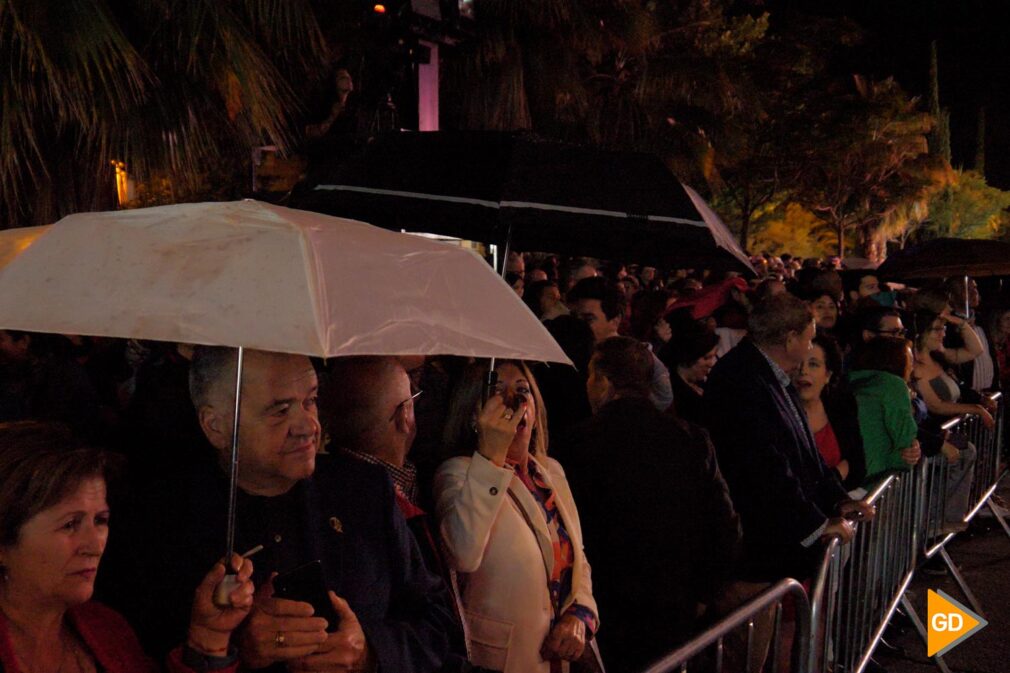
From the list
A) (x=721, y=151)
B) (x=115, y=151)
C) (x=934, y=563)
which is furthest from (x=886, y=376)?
(x=721, y=151)

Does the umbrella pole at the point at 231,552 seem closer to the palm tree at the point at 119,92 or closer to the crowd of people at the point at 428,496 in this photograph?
the crowd of people at the point at 428,496

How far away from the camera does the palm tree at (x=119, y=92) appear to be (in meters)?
5.21

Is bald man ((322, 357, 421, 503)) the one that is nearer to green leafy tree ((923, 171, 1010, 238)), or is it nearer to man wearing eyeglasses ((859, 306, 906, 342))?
man wearing eyeglasses ((859, 306, 906, 342))

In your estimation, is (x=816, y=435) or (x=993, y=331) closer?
(x=816, y=435)

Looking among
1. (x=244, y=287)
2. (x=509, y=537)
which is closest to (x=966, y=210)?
(x=509, y=537)

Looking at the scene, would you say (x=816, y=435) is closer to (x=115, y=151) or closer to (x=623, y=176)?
(x=623, y=176)

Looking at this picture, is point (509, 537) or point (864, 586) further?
point (864, 586)

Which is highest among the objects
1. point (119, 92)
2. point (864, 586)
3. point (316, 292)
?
point (119, 92)

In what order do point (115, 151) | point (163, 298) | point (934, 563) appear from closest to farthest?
point (163, 298) → point (115, 151) → point (934, 563)

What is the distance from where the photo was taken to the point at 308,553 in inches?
89.4

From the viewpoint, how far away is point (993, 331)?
10.0 meters

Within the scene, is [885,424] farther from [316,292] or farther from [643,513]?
[316,292]

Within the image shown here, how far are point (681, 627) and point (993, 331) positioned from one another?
7841mm

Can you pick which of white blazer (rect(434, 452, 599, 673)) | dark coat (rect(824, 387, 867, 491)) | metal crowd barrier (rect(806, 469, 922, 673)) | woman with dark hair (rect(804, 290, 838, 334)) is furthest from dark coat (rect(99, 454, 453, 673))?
woman with dark hair (rect(804, 290, 838, 334))
